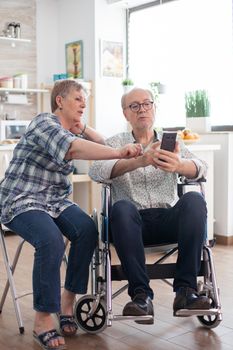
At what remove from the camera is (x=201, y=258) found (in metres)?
2.10

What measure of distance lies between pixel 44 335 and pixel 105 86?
11.0 feet

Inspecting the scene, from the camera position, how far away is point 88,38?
4941mm

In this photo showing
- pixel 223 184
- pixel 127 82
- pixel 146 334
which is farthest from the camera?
pixel 127 82

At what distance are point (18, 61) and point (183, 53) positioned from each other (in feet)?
5.47

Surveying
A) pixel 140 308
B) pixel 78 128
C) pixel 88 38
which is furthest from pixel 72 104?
pixel 88 38

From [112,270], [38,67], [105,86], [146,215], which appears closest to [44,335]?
[112,270]

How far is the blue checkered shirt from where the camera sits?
2010 millimetres

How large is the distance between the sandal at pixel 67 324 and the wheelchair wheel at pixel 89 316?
0.03 metres

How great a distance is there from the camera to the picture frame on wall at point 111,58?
4.94 meters

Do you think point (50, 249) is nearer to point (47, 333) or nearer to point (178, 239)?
point (47, 333)

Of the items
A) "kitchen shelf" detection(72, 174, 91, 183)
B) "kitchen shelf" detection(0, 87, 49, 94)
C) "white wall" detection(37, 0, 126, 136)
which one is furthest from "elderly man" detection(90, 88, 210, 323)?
"kitchen shelf" detection(0, 87, 49, 94)

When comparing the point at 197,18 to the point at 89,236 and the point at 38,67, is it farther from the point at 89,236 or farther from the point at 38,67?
the point at 89,236

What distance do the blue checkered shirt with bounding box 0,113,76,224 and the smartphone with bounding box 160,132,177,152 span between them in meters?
0.39

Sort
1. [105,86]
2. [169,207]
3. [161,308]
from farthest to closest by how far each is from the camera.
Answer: [105,86] < [161,308] < [169,207]
